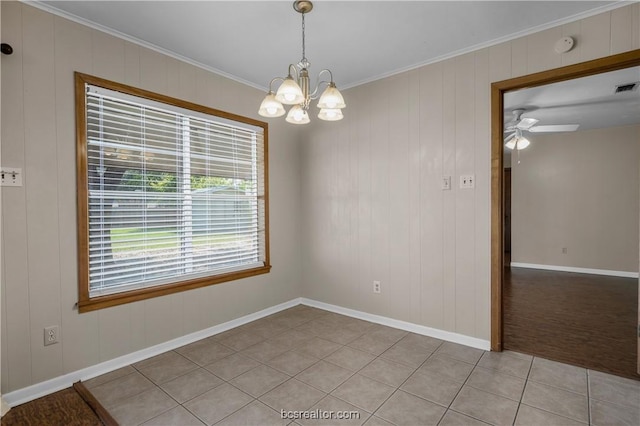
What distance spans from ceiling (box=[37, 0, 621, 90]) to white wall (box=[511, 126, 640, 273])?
4690 mm

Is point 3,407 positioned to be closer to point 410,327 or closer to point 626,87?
point 410,327

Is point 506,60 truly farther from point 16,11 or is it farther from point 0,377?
point 0,377

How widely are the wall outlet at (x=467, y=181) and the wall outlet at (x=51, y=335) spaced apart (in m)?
3.31

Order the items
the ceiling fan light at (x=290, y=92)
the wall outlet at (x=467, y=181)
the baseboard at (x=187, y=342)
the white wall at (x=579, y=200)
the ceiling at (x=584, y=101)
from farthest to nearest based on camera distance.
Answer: the white wall at (x=579, y=200) → the ceiling at (x=584, y=101) → the wall outlet at (x=467, y=181) → the baseboard at (x=187, y=342) → the ceiling fan light at (x=290, y=92)

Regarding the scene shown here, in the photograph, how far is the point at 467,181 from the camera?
9.39ft

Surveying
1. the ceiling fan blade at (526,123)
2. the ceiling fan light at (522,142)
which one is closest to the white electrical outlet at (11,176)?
the ceiling fan blade at (526,123)

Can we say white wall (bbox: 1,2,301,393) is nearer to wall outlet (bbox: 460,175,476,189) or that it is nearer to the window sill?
the window sill

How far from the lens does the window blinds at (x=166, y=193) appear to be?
248 cm

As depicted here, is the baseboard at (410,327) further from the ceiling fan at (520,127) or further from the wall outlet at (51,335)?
the ceiling fan at (520,127)

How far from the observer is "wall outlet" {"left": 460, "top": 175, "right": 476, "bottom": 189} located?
2.83 m

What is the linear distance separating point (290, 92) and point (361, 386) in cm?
196

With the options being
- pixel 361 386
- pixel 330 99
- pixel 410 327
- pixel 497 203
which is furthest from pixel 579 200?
pixel 330 99

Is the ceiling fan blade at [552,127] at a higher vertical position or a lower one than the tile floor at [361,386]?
higher

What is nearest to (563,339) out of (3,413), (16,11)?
(3,413)
